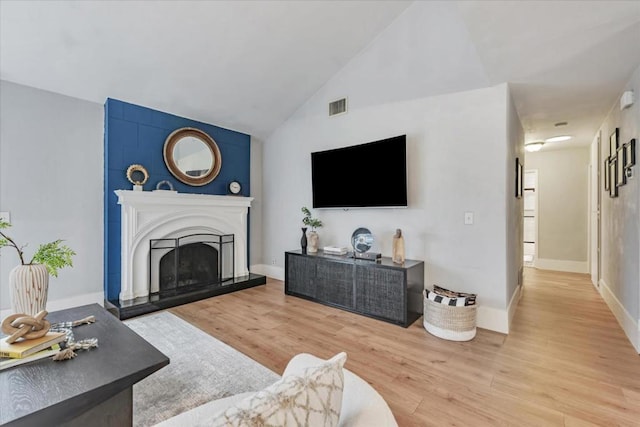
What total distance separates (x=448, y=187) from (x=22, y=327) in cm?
331

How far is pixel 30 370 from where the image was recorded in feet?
4.06

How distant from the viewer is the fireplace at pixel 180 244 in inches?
136

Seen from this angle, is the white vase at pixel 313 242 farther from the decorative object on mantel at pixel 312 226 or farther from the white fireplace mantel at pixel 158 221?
the white fireplace mantel at pixel 158 221

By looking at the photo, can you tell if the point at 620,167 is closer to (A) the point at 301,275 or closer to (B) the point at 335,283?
(B) the point at 335,283

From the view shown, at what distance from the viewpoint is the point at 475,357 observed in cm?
229

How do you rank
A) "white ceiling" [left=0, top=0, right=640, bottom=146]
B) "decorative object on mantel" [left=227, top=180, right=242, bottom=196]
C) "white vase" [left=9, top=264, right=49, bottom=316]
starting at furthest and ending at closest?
1. "decorative object on mantel" [left=227, top=180, right=242, bottom=196]
2. "white ceiling" [left=0, top=0, right=640, bottom=146]
3. "white vase" [left=9, top=264, right=49, bottom=316]

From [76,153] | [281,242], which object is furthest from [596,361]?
[76,153]

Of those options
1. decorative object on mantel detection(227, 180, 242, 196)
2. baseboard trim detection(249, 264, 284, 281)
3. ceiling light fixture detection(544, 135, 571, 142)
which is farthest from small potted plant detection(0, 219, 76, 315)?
ceiling light fixture detection(544, 135, 571, 142)

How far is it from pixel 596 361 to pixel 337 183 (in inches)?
114

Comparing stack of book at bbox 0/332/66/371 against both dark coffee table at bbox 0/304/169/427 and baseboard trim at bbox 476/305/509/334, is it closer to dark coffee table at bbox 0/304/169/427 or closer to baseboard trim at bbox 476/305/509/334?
dark coffee table at bbox 0/304/169/427

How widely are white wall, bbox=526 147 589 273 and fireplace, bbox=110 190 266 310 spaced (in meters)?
5.48

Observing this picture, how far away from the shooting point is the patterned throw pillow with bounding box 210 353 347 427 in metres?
0.53

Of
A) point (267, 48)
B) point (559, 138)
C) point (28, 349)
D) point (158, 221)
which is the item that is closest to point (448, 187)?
point (267, 48)

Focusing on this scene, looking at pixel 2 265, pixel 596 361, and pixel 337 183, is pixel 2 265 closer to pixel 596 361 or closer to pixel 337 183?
pixel 337 183
